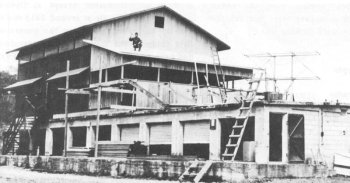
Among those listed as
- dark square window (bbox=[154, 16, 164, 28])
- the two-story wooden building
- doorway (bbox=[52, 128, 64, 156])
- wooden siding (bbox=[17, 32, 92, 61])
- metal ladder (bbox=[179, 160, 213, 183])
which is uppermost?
dark square window (bbox=[154, 16, 164, 28])

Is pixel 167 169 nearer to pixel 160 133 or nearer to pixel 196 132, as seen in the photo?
pixel 196 132

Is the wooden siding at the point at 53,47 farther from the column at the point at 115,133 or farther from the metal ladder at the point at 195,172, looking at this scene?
the metal ladder at the point at 195,172

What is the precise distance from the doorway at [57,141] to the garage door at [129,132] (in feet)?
26.5

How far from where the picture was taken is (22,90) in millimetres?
45281

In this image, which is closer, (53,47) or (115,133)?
(115,133)

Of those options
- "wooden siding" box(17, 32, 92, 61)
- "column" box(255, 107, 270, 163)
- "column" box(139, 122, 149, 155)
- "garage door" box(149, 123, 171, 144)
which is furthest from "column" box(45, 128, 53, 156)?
"column" box(255, 107, 270, 163)

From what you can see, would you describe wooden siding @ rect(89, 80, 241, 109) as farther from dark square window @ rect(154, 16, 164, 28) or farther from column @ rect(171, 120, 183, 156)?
dark square window @ rect(154, 16, 164, 28)

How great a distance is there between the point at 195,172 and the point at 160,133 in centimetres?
704

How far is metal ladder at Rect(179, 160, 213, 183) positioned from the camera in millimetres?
19345

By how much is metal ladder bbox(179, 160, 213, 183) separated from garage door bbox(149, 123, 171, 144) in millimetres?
6291

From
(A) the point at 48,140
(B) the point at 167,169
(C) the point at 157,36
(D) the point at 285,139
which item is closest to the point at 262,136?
(D) the point at 285,139

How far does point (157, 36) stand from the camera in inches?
1576

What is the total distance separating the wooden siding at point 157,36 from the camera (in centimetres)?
3853

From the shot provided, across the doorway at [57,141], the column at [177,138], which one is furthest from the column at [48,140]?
the column at [177,138]
